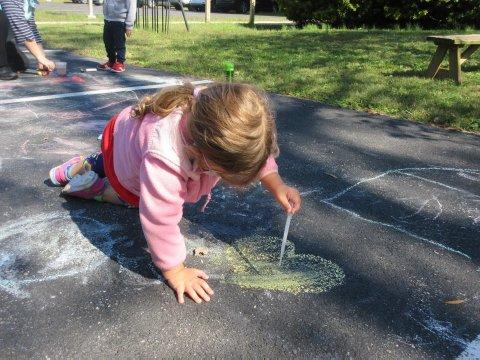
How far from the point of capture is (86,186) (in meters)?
2.42

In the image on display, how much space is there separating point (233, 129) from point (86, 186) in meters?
1.20

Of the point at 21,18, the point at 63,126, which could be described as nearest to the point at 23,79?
the point at 21,18

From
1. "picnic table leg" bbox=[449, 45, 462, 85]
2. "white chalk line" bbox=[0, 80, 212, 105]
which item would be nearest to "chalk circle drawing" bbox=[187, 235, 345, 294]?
"white chalk line" bbox=[0, 80, 212, 105]

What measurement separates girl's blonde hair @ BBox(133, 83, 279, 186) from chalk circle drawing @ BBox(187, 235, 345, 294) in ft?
1.47

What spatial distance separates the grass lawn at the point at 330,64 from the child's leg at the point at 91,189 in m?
2.90

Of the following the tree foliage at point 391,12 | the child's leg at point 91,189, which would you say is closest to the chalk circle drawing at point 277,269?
the child's leg at point 91,189

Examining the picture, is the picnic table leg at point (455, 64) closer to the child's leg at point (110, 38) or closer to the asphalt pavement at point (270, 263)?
the asphalt pavement at point (270, 263)

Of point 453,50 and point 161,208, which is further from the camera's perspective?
point 453,50

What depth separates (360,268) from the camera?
2016mm

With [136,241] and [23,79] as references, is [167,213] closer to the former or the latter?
[136,241]

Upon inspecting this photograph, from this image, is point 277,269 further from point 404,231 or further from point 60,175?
point 60,175

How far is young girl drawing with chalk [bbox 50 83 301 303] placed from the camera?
1.54 meters

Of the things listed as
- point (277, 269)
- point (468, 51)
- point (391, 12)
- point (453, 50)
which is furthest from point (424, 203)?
point (391, 12)

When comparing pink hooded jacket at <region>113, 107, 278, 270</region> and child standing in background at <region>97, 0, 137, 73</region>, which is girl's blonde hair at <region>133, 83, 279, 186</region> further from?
child standing in background at <region>97, 0, 137, 73</region>
